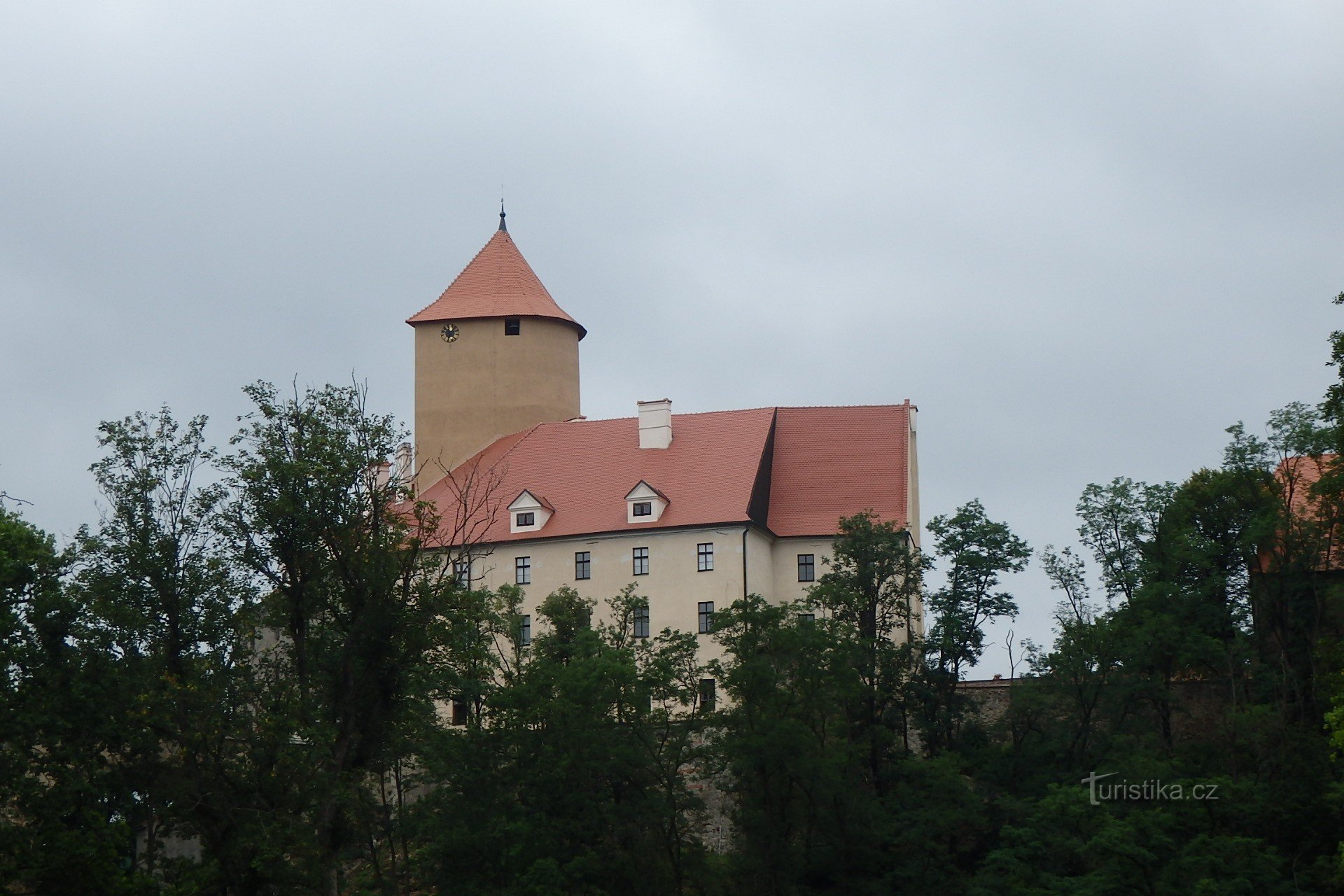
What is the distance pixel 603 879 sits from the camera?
4159 cm

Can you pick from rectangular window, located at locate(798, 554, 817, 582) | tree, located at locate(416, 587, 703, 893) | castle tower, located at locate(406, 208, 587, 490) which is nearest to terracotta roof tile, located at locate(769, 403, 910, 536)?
rectangular window, located at locate(798, 554, 817, 582)

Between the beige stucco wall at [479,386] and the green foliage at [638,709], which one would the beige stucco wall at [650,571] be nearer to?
the green foliage at [638,709]

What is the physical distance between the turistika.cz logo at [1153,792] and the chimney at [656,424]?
56.7 ft

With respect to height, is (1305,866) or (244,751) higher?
(244,751)

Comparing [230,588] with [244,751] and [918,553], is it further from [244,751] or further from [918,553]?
[918,553]

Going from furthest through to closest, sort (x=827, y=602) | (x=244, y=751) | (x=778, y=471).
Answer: (x=778, y=471), (x=827, y=602), (x=244, y=751)

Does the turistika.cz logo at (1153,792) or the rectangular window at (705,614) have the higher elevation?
the rectangular window at (705,614)

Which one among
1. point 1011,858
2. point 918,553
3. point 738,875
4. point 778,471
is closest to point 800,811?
point 738,875

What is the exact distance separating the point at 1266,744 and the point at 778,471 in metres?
16.1

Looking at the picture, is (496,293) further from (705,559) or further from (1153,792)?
(1153,792)

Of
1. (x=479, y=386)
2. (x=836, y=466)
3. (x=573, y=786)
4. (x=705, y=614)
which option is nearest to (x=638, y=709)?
(x=573, y=786)

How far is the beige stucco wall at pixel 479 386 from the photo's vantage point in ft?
200

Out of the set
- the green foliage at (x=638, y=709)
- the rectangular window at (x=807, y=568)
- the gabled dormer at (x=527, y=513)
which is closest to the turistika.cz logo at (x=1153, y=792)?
the green foliage at (x=638, y=709)

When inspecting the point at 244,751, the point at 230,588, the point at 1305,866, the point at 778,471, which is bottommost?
the point at 1305,866
